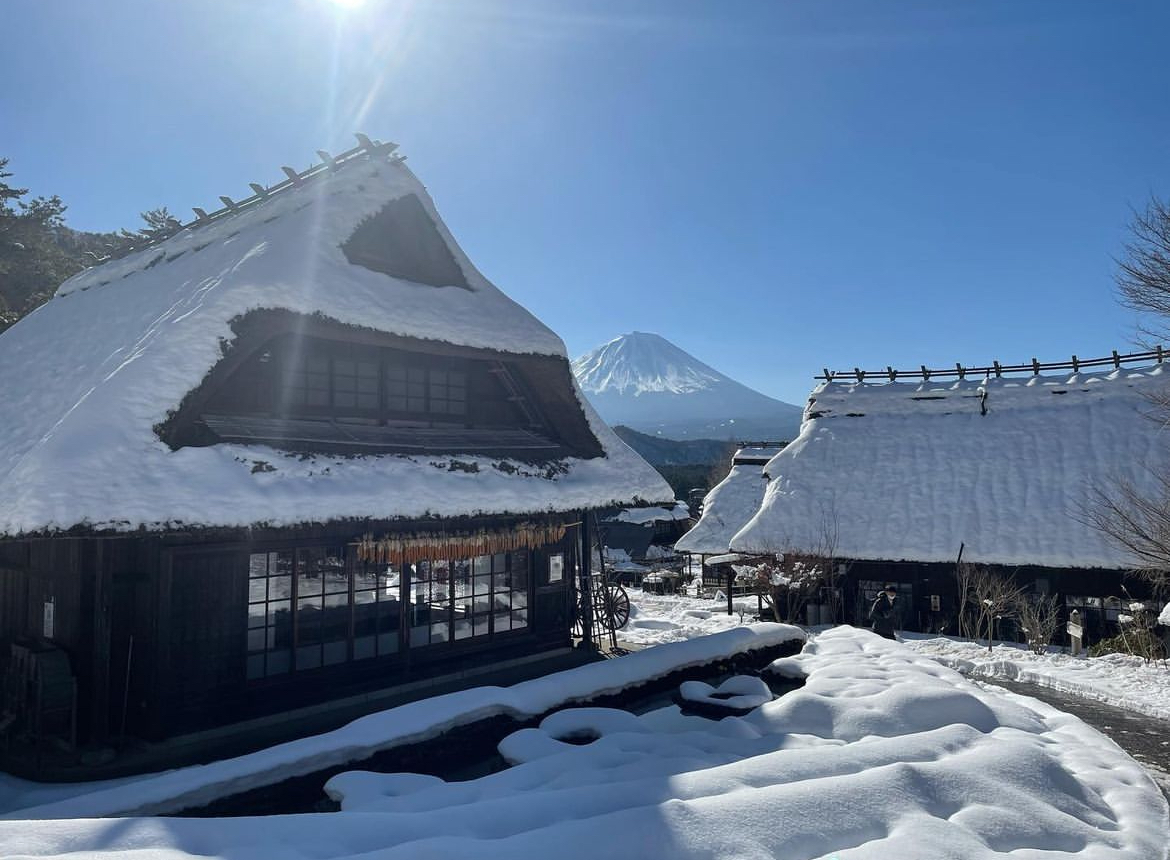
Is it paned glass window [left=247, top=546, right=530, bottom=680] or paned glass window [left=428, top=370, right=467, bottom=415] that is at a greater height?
paned glass window [left=428, top=370, right=467, bottom=415]

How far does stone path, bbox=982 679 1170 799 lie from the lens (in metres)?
8.83

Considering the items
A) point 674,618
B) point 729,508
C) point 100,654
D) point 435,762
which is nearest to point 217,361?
point 100,654

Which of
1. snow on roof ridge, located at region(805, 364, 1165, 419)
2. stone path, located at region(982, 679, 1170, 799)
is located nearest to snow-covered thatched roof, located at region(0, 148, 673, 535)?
stone path, located at region(982, 679, 1170, 799)

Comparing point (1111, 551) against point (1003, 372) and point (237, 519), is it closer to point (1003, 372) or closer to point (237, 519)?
point (1003, 372)

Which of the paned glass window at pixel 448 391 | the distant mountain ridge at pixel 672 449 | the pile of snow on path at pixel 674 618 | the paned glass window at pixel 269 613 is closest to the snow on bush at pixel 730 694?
the paned glass window at pixel 269 613

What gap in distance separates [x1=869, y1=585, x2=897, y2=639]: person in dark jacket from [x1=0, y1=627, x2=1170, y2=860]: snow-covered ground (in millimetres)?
8662

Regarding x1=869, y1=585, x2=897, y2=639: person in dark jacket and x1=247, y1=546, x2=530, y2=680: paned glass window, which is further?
x1=869, y1=585, x2=897, y2=639: person in dark jacket

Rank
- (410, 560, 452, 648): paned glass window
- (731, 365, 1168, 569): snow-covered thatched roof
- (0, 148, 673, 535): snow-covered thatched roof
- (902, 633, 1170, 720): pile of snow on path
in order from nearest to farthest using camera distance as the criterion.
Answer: (0, 148, 673, 535): snow-covered thatched roof, (410, 560, 452, 648): paned glass window, (902, 633, 1170, 720): pile of snow on path, (731, 365, 1168, 569): snow-covered thatched roof

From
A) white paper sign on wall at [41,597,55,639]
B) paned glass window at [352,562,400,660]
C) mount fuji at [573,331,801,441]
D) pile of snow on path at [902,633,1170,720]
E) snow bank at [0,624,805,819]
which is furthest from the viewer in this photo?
mount fuji at [573,331,801,441]

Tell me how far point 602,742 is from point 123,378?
242 inches

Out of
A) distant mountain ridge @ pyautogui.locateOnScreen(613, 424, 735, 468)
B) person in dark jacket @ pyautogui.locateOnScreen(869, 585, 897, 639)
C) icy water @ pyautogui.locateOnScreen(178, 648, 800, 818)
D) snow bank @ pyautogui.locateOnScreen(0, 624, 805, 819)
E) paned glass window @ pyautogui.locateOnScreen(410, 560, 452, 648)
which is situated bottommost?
person in dark jacket @ pyautogui.locateOnScreen(869, 585, 897, 639)

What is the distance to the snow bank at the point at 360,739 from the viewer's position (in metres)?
5.37

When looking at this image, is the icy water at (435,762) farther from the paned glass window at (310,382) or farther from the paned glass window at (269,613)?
the paned glass window at (310,382)

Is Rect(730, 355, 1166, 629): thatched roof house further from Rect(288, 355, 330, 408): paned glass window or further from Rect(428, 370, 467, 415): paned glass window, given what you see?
Rect(288, 355, 330, 408): paned glass window
